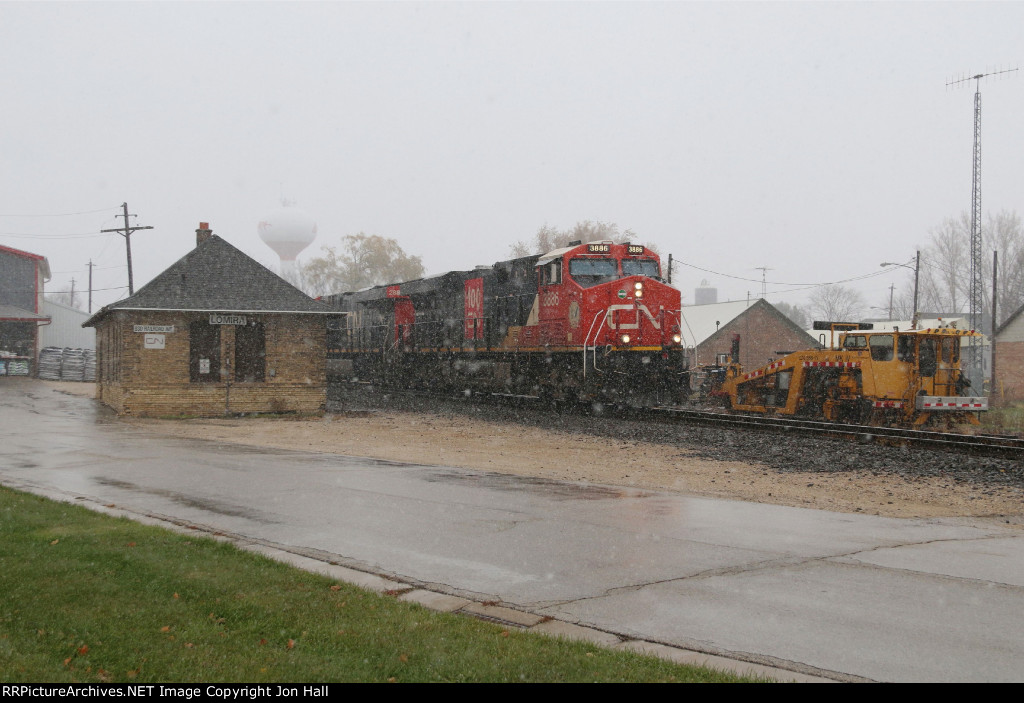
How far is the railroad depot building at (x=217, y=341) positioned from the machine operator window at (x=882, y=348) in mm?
14577

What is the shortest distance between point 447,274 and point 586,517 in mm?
20981

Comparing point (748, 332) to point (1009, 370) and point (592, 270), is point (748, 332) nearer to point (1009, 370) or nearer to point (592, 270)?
point (1009, 370)

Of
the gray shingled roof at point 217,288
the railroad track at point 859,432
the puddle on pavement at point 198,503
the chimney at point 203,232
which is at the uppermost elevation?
the chimney at point 203,232

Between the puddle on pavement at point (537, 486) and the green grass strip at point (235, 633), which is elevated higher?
the green grass strip at point (235, 633)

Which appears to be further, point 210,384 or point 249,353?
point 249,353

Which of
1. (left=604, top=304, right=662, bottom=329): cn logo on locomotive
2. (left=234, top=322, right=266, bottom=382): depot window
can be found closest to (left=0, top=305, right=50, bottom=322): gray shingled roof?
(left=234, top=322, right=266, bottom=382): depot window

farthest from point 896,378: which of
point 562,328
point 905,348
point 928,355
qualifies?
point 562,328

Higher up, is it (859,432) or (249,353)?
(249,353)

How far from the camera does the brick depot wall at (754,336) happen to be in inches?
2130

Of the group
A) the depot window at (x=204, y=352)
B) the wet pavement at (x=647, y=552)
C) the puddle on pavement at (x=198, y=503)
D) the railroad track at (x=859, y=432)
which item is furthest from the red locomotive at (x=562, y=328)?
the puddle on pavement at (x=198, y=503)

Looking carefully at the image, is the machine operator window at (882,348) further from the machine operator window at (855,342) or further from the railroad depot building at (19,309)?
the railroad depot building at (19,309)

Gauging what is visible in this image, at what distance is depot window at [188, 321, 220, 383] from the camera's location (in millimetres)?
24703

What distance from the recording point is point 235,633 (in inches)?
206

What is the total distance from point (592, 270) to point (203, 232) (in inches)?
508
